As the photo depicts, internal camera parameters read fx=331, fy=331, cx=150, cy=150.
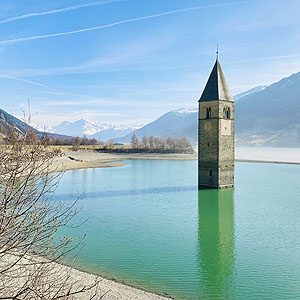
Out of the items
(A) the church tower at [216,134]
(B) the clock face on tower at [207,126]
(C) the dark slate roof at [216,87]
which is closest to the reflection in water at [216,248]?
(A) the church tower at [216,134]

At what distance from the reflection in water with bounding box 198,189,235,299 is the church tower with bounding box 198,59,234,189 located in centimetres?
507

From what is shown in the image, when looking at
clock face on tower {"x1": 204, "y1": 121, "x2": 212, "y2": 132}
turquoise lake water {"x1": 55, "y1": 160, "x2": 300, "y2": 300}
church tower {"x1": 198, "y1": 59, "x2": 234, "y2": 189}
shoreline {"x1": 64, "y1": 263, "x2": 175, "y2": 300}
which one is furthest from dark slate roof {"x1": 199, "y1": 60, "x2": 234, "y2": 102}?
shoreline {"x1": 64, "y1": 263, "x2": 175, "y2": 300}

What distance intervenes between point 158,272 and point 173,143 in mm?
105041

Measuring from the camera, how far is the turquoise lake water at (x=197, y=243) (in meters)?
10.6

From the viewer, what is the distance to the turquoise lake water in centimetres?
1057

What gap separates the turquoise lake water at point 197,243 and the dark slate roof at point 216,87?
926cm

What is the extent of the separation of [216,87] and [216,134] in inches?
171

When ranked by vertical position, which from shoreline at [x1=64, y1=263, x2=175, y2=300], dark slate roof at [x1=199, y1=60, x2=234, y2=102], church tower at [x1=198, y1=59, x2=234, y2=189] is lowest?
shoreline at [x1=64, y1=263, x2=175, y2=300]

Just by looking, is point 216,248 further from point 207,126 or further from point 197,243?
point 207,126

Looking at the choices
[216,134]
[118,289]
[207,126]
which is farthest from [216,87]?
[118,289]

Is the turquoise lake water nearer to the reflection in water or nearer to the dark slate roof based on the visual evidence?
the reflection in water

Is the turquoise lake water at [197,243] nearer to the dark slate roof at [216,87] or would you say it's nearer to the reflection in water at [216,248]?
the reflection in water at [216,248]

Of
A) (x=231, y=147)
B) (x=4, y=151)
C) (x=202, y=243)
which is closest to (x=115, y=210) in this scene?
(x=202, y=243)

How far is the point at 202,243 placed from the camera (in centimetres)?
1483
